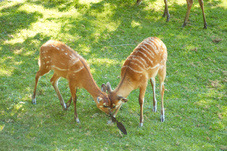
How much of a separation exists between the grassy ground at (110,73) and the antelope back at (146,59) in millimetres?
1374

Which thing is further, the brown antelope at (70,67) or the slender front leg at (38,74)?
the slender front leg at (38,74)

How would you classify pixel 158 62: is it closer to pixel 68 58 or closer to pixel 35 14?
pixel 68 58

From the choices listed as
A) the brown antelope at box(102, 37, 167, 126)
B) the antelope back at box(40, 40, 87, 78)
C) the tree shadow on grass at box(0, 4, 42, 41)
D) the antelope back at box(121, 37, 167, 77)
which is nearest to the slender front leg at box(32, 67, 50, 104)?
the antelope back at box(40, 40, 87, 78)

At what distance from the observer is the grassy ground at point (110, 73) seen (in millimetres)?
5543

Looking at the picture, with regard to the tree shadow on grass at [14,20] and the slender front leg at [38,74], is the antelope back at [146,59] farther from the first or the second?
the tree shadow on grass at [14,20]

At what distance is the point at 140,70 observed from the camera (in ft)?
18.7

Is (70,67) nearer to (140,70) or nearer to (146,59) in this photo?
(140,70)

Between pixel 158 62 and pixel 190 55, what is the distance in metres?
3.77

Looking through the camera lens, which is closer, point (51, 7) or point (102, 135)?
point (102, 135)

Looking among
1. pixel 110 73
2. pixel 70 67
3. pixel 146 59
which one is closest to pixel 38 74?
pixel 70 67

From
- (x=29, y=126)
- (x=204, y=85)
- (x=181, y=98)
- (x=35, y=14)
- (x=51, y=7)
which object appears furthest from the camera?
(x=51, y=7)

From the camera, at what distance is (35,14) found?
400 inches

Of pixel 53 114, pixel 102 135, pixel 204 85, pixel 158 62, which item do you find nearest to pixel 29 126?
pixel 53 114

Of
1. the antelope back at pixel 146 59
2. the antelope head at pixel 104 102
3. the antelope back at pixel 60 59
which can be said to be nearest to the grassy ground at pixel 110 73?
the antelope head at pixel 104 102
